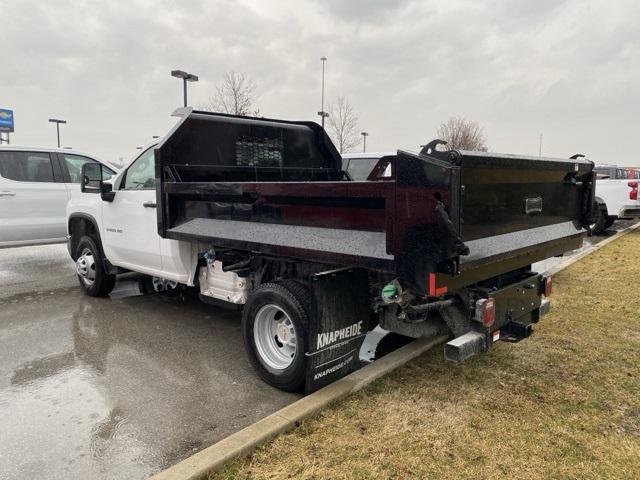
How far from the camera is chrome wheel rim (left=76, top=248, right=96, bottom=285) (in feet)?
21.1

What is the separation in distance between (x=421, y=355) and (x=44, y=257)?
8566 mm

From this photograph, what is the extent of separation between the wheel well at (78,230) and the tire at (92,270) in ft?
0.31

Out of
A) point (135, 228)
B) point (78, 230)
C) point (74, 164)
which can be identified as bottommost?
point (78, 230)

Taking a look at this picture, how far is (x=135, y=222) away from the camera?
5.43m

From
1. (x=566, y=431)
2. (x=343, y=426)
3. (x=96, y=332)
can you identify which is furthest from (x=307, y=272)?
(x=96, y=332)

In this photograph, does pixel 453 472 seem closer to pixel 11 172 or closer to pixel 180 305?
pixel 180 305

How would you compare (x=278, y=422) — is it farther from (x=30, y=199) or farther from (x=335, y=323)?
(x=30, y=199)

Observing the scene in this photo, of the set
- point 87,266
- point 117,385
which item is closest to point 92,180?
point 87,266

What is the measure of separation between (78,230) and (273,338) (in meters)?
4.10

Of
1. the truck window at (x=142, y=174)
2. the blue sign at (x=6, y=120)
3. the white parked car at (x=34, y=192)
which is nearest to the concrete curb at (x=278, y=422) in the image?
the truck window at (x=142, y=174)

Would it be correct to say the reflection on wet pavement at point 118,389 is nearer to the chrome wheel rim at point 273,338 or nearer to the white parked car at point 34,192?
the chrome wheel rim at point 273,338

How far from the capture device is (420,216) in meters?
2.82

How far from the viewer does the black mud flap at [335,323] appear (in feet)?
11.3

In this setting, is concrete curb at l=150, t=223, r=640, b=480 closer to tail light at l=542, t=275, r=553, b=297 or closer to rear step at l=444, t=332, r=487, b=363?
rear step at l=444, t=332, r=487, b=363
